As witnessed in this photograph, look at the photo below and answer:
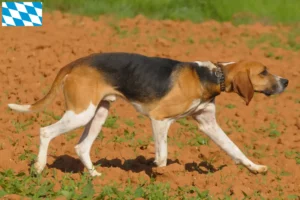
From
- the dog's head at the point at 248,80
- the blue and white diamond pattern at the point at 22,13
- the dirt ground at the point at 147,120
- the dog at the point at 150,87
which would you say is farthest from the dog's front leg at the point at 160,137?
the blue and white diamond pattern at the point at 22,13

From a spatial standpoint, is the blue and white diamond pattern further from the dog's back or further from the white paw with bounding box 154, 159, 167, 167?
the white paw with bounding box 154, 159, 167, 167

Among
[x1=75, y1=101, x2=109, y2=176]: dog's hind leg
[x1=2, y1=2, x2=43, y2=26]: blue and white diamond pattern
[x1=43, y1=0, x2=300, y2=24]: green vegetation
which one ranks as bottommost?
[x1=43, y1=0, x2=300, y2=24]: green vegetation

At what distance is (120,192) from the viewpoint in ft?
25.8

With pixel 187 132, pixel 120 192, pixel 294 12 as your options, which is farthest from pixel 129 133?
pixel 294 12

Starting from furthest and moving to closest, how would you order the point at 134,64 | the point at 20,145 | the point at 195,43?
the point at 195,43 → the point at 20,145 → the point at 134,64

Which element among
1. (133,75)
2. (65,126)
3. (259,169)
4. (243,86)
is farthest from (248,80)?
(65,126)

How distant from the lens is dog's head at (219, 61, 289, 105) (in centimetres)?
913

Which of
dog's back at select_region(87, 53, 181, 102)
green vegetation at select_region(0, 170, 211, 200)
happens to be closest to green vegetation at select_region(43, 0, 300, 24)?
dog's back at select_region(87, 53, 181, 102)

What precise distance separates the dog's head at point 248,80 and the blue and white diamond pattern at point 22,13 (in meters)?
9.37

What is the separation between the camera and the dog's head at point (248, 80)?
9.13 m

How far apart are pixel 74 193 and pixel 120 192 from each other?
454 millimetres

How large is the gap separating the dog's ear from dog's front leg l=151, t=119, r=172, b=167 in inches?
35.0

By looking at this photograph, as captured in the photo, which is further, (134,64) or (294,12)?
(294,12)

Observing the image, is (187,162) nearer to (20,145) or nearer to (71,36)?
(20,145)
